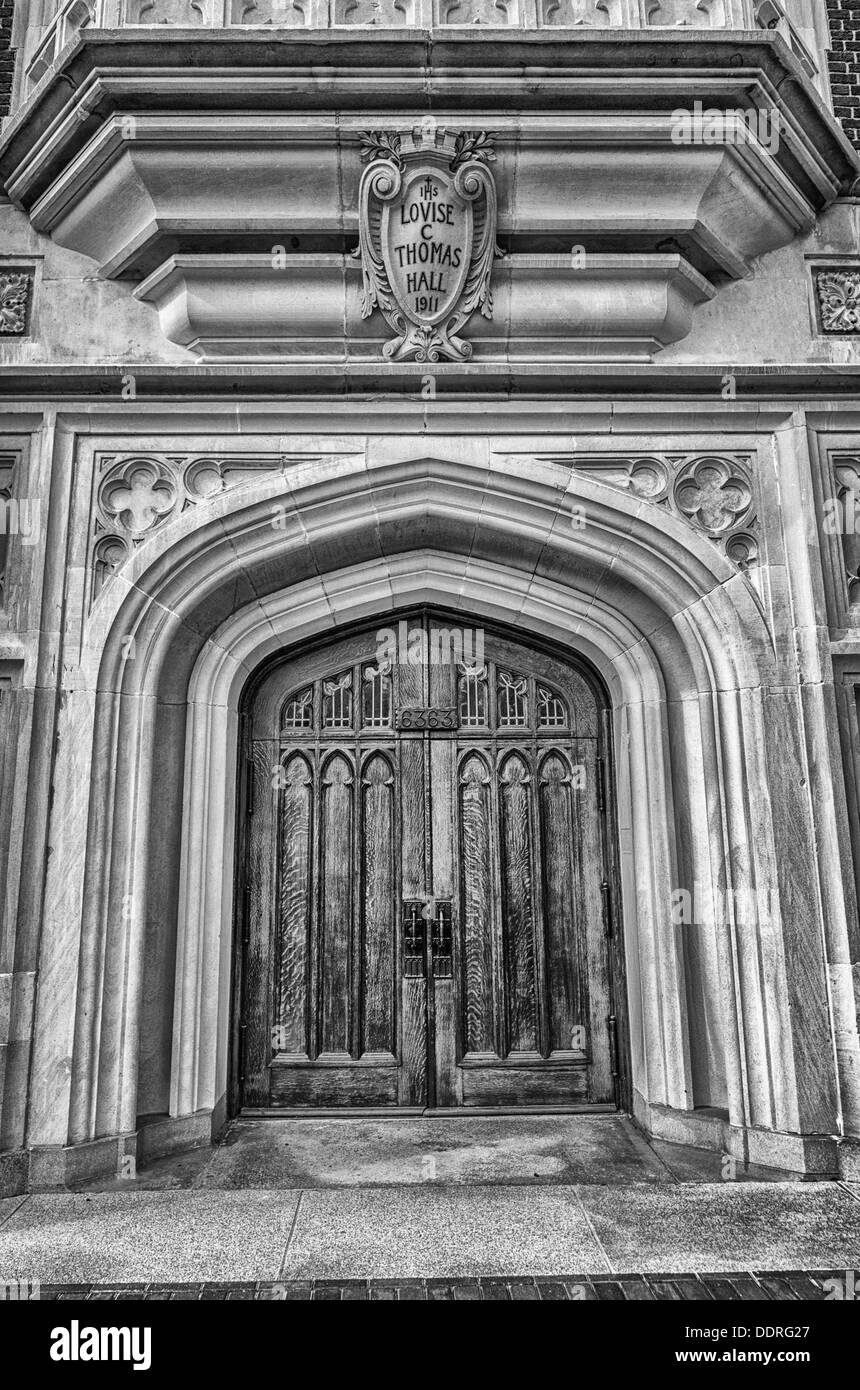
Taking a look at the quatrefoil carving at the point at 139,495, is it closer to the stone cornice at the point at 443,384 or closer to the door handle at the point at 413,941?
the stone cornice at the point at 443,384

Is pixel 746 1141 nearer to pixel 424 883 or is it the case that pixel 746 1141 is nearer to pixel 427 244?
pixel 424 883

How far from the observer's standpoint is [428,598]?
492 centimetres

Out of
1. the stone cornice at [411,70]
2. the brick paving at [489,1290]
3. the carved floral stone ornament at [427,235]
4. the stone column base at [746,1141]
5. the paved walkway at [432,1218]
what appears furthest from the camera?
the carved floral stone ornament at [427,235]

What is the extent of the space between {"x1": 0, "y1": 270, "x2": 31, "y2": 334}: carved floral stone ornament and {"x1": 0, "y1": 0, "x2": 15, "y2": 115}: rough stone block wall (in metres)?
0.99

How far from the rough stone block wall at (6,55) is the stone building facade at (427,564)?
72 millimetres

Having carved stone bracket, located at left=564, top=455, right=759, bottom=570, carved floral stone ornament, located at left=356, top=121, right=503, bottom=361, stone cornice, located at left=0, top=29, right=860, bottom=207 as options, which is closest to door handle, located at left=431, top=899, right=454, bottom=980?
carved stone bracket, located at left=564, top=455, right=759, bottom=570

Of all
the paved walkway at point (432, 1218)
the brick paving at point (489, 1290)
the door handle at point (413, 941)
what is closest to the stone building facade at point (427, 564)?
the door handle at point (413, 941)

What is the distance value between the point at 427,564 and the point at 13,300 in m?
2.47

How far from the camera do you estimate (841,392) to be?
176 inches

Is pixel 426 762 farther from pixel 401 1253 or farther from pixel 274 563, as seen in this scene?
pixel 401 1253

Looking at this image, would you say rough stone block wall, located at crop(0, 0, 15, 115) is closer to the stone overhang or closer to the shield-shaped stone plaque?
the stone overhang

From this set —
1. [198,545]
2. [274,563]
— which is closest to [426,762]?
[274,563]

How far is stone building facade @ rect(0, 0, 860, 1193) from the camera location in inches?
160

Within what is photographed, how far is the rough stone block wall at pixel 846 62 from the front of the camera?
4832 millimetres
